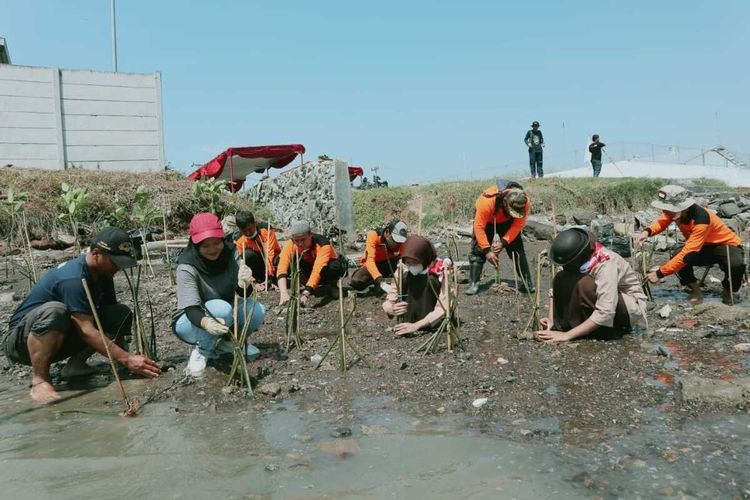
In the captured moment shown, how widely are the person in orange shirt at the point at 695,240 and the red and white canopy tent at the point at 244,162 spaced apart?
10406 mm

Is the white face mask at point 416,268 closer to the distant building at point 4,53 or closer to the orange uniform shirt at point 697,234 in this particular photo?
the orange uniform shirt at point 697,234

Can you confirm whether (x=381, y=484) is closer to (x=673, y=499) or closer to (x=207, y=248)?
(x=673, y=499)

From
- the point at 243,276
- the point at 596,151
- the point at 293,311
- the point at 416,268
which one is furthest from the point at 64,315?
the point at 596,151

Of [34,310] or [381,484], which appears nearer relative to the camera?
[381,484]

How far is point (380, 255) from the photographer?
23.4 ft

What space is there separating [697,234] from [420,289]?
302cm

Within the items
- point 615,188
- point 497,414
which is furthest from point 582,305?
point 615,188

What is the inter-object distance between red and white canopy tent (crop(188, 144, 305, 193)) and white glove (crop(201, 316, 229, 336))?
10.7 m

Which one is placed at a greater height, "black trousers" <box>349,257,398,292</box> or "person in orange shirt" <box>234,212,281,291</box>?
"person in orange shirt" <box>234,212,281,291</box>

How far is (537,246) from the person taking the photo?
1203 cm

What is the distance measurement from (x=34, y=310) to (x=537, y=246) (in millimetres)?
9529

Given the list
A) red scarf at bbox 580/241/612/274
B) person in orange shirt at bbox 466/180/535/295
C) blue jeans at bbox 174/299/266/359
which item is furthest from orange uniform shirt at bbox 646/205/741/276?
blue jeans at bbox 174/299/266/359

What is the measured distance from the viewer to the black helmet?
4.62 metres

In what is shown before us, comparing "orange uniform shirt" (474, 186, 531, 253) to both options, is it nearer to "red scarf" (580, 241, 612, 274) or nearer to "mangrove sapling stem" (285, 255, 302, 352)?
"red scarf" (580, 241, 612, 274)
